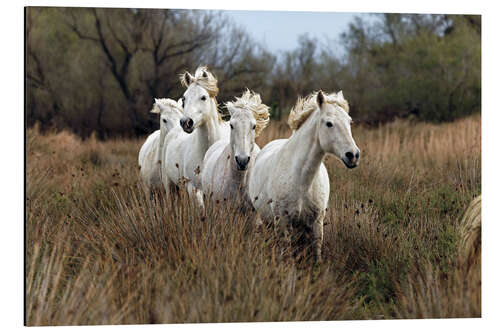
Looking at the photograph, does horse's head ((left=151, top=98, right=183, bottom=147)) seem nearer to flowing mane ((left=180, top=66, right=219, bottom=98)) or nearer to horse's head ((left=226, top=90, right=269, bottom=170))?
flowing mane ((left=180, top=66, right=219, bottom=98))

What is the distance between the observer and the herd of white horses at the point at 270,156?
11.9 feet

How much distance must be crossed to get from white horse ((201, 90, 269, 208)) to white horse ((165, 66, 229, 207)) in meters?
0.25

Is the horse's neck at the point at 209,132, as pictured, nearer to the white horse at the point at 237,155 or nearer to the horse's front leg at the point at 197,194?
the white horse at the point at 237,155

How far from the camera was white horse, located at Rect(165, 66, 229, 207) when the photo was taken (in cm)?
509

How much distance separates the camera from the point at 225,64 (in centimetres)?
571

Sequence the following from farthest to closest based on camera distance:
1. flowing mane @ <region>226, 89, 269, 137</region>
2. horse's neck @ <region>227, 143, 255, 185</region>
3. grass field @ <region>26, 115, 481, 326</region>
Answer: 1. horse's neck @ <region>227, 143, 255, 185</region>
2. flowing mane @ <region>226, 89, 269, 137</region>
3. grass field @ <region>26, 115, 481, 326</region>

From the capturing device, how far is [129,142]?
691cm

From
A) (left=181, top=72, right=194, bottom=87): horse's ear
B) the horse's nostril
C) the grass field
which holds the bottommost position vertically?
the grass field

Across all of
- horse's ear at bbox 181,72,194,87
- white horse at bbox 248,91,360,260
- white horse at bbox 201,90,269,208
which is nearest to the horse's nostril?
white horse at bbox 201,90,269,208

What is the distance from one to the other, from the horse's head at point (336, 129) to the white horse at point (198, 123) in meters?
1.60

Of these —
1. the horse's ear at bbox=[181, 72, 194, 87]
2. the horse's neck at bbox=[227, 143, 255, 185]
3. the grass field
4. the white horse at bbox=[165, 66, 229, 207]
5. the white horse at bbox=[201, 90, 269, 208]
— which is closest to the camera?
the grass field

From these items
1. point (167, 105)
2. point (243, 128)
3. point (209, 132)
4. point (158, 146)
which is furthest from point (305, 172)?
point (158, 146)
